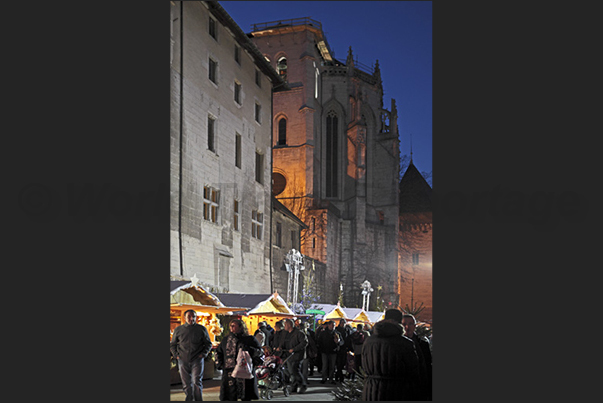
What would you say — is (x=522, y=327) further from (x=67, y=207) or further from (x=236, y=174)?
(x=236, y=174)

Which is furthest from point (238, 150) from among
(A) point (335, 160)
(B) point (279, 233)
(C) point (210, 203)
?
(A) point (335, 160)

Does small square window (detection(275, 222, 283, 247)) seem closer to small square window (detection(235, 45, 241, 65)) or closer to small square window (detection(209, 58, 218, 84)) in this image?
small square window (detection(235, 45, 241, 65))

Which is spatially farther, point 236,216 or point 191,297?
point 236,216

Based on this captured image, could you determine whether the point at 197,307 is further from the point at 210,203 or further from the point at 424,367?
the point at 210,203

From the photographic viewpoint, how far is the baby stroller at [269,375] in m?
9.40

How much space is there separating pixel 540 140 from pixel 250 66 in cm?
1950

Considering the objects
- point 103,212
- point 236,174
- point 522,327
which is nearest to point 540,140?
point 522,327

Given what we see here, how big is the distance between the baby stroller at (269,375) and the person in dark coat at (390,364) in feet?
12.0

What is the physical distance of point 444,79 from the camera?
245 inches

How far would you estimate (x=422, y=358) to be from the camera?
246 inches

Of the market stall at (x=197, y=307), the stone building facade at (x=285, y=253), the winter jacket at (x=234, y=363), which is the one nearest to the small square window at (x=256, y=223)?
the stone building facade at (x=285, y=253)

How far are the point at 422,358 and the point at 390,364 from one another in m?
0.76

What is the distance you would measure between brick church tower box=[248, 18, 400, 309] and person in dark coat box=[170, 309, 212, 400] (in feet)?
108

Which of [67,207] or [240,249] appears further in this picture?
[240,249]
